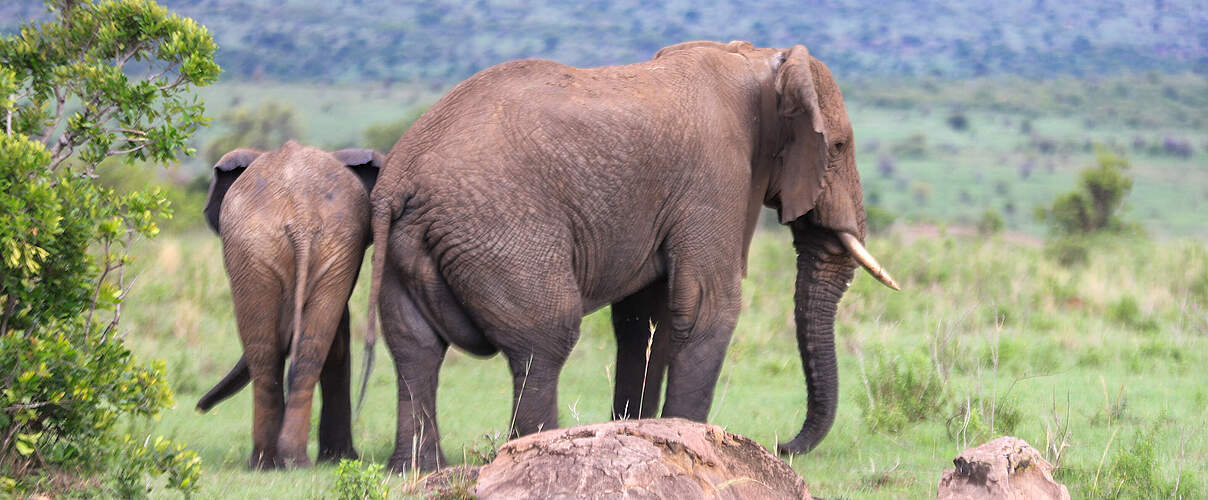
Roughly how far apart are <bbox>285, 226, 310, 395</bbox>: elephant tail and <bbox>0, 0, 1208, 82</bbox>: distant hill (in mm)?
60787

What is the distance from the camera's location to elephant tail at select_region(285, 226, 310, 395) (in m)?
6.68

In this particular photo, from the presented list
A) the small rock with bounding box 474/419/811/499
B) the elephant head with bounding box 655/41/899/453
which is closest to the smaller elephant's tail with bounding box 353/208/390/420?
the small rock with bounding box 474/419/811/499

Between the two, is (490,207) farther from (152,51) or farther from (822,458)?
(822,458)

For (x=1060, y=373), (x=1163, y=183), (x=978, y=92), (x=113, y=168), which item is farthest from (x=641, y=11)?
(x=1060, y=373)

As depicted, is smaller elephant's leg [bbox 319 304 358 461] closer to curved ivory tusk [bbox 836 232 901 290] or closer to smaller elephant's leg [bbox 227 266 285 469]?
smaller elephant's leg [bbox 227 266 285 469]

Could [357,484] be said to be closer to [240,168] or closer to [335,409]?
[335,409]

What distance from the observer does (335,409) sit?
25.2 feet

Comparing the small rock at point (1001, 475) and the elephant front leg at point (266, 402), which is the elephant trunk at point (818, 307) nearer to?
the small rock at point (1001, 475)

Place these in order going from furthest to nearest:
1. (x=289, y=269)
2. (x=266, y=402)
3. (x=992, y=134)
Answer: (x=992, y=134) < (x=266, y=402) < (x=289, y=269)

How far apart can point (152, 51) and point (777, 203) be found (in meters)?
3.68

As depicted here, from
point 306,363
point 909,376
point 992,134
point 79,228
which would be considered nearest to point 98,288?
point 79,228

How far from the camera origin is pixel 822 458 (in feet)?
26.2

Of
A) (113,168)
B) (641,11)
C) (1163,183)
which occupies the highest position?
(641,11)

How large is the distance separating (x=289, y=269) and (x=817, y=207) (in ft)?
9.82
